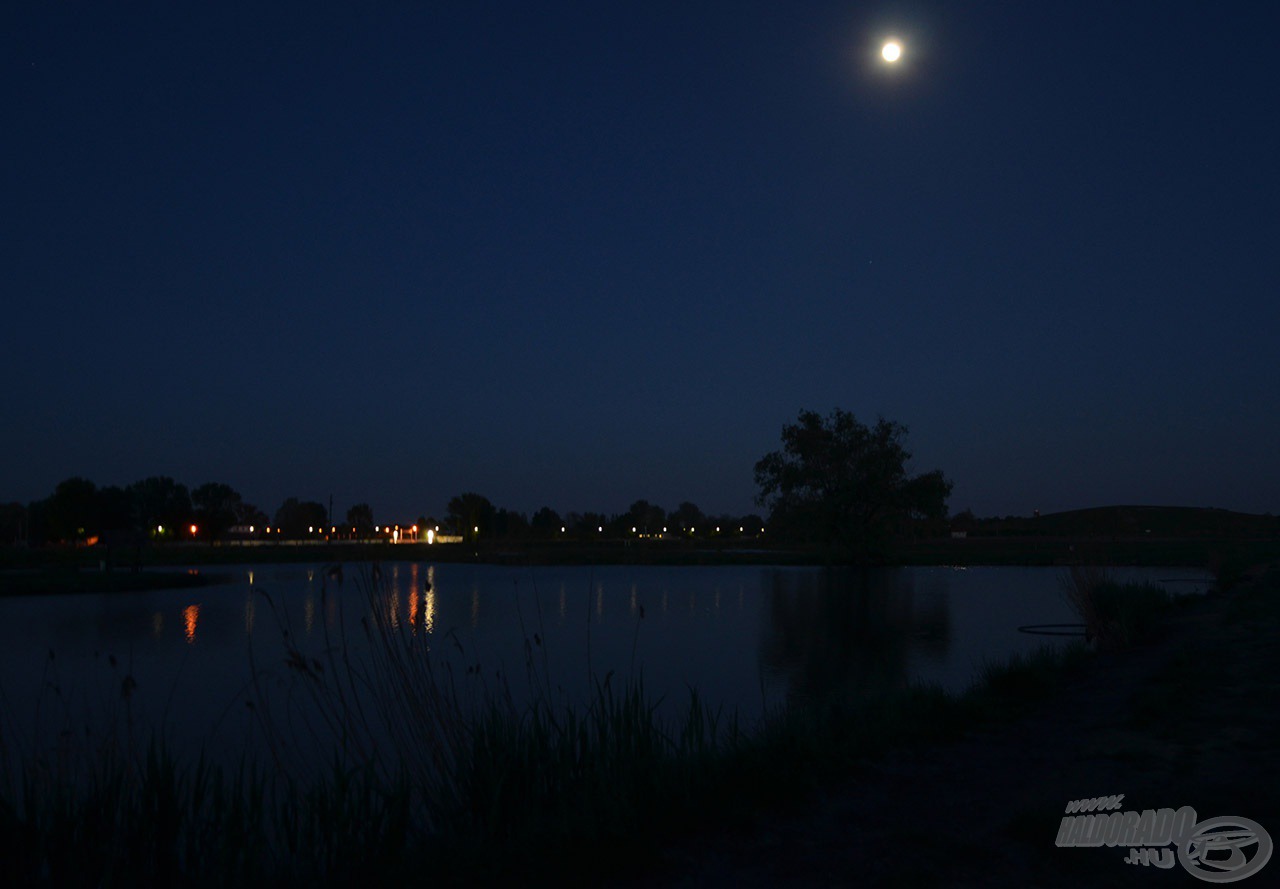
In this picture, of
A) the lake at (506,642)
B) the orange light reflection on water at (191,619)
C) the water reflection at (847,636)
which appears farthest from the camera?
the orange light reflection on water at (191,619)

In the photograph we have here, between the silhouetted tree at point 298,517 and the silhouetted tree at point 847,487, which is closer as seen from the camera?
the silhouetted tree at point 847,487

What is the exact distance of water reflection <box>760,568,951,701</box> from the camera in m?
11.5

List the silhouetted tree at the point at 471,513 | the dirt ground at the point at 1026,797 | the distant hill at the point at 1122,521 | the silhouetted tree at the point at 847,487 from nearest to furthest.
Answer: the dirt ground at the point at 1026,797 → the silhouetted tree at the point at 847,487 → the distant hill at the point at 1122,521 → the silhouetted tree at the point at 471,513

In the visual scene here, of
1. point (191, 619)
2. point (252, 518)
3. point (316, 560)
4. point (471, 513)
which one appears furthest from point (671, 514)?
point (191, 619)

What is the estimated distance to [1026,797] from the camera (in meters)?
5.16

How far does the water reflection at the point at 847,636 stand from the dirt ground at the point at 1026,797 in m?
2.30

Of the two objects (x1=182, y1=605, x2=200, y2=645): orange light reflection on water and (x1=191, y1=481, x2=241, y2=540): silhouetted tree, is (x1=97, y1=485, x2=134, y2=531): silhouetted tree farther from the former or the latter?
(x1=182, y1=605, x2=200, y2=645): orange light reflection on water

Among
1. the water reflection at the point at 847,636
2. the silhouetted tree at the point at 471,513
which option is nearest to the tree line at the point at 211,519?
the silhouetted tree at the point at 471,513

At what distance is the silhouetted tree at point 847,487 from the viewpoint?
4550cm

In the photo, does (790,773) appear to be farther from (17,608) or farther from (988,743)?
(17,608)

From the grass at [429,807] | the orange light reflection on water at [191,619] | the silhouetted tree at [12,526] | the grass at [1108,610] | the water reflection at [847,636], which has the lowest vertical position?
the orange light reflection on water at [191,619]

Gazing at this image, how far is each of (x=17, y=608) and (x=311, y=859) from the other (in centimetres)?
2390

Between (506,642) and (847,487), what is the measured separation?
33.1 m

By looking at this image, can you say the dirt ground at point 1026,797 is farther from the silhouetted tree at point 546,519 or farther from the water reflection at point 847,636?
the silhouetted tree at point 546,519
